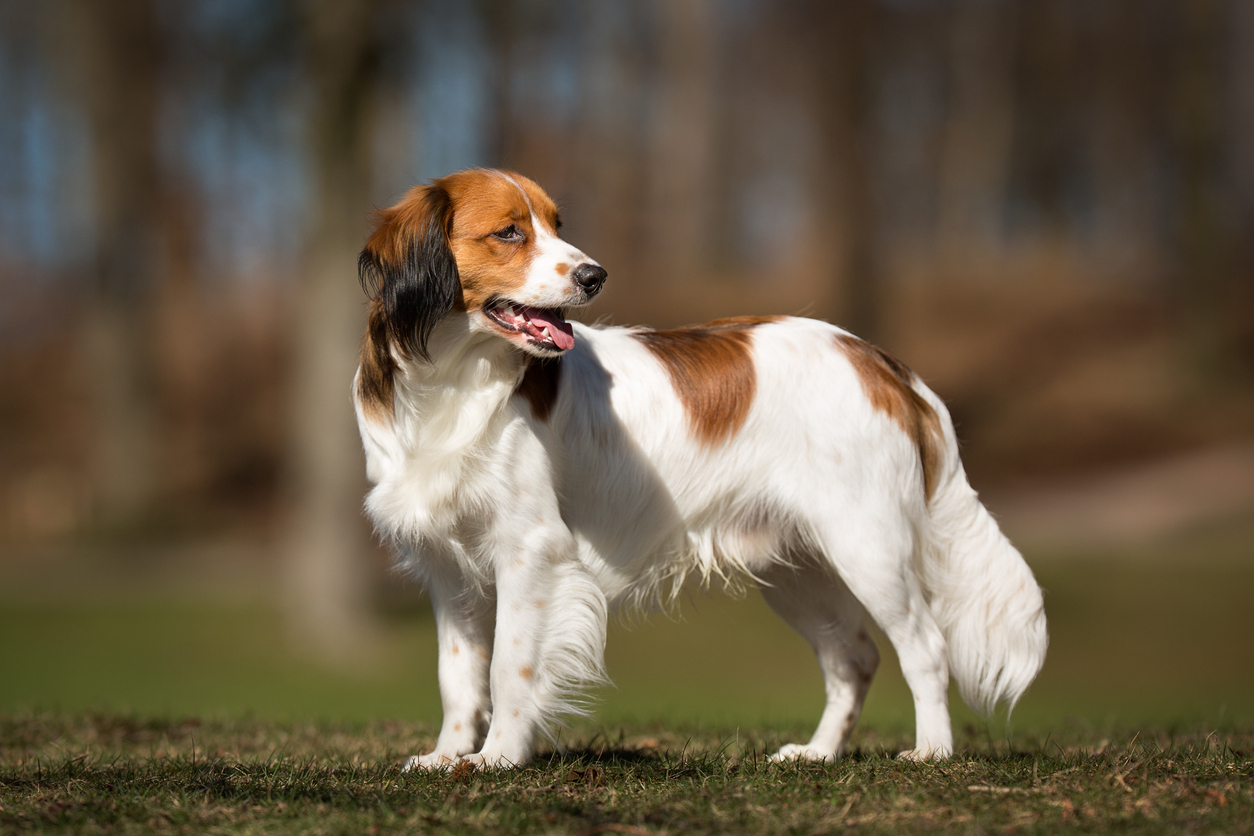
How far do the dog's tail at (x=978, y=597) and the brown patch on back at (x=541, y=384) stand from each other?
1671mm

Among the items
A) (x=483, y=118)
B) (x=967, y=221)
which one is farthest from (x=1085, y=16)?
(x=483, y=118)

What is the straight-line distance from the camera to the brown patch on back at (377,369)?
4.46 metres

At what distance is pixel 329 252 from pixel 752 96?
2605 centimetres

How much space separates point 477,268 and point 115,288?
1701 cm

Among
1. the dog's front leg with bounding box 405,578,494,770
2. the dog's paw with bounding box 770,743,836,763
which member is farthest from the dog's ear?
the dog's paw with bounding box 770,743,836,763

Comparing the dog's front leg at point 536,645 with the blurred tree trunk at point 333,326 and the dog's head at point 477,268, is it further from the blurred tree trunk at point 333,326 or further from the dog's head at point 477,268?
the blurred tree trunk at point 333,326

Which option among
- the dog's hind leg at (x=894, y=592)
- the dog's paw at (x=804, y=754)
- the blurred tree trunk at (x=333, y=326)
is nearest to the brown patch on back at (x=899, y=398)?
the dog's hind leg at (x=894, y=592)

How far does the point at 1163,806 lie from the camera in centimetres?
366

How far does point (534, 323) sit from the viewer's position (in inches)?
170

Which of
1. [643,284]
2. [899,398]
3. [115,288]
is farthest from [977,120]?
[899,398]

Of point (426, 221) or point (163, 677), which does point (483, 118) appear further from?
point (426, 221)

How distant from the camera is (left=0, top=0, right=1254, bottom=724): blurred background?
45.2 ft

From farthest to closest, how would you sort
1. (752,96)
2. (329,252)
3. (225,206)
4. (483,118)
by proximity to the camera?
(752,96) < (225,206) < (483,118) < (329,252)

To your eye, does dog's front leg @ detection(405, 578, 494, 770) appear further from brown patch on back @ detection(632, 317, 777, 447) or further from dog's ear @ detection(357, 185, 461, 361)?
brown patch on back @ detection(632, 317, 777, 447)
